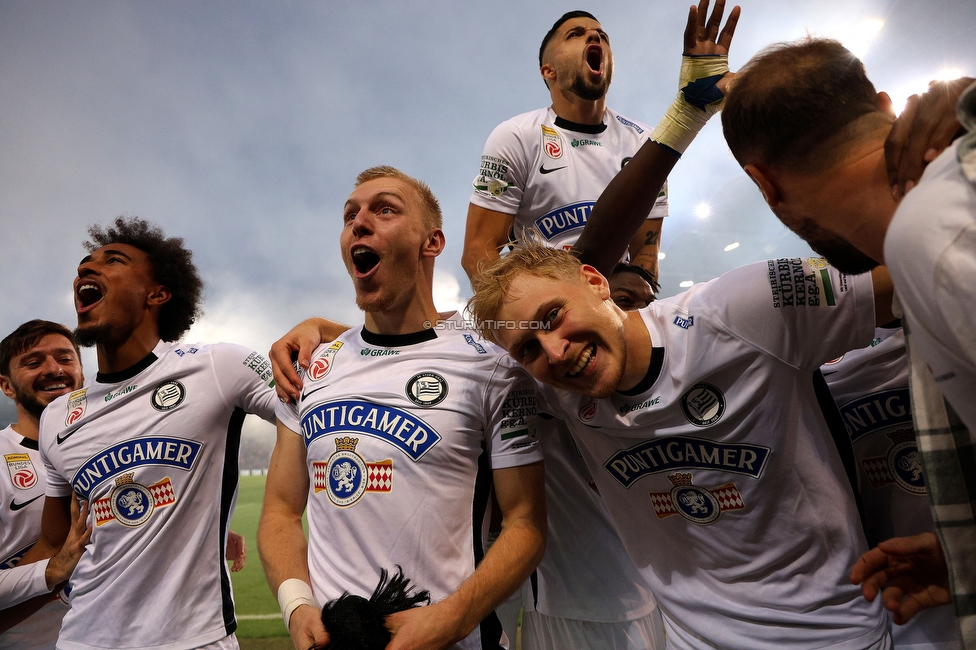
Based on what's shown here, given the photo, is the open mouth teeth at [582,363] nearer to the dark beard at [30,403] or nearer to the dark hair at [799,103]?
the dark hair at [799,103]

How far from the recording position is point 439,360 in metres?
2.02

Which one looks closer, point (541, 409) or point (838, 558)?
point (838, 558)

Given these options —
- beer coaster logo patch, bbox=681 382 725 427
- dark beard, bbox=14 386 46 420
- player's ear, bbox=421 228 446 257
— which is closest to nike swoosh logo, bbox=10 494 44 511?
dark beard, bbox=14 386 46 420

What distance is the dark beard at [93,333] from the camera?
9.03 ft

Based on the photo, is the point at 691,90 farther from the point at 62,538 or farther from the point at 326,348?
the point at 62,538

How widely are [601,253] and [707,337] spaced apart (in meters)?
0.57

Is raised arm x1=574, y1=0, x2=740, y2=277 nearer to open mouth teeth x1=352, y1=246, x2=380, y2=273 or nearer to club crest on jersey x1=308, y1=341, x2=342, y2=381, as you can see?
open mouth teeth x1=352, y1=246, x2=380, y2=273

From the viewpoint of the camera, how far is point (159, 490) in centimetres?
247

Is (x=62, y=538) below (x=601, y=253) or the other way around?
below

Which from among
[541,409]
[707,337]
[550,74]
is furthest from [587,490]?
[550,74]

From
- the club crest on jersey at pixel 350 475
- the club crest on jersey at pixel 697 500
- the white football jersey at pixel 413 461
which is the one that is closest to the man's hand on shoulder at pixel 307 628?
the white football jersey at pixel 413 461

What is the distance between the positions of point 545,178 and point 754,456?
1679 millimetres

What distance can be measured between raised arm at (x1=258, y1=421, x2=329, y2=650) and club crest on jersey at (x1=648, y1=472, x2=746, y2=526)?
94 centimetres

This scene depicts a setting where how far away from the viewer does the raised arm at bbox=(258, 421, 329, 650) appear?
1.61m
